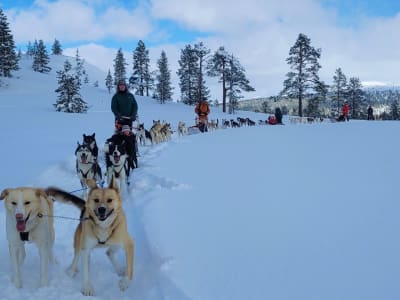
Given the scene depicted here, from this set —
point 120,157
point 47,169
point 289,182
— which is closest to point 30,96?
point 47,169

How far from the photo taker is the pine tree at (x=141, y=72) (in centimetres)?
5984

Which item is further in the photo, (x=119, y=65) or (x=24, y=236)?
(x=119, y=65)

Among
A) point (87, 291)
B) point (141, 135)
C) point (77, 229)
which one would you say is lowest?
point (87, 291)

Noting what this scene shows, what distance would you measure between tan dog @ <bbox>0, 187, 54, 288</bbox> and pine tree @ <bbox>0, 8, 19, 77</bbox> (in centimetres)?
4744

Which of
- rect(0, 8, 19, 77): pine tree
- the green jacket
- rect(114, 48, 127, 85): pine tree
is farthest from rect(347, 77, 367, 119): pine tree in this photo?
the green jacket

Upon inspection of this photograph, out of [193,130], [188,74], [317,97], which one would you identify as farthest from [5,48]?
[317,97]

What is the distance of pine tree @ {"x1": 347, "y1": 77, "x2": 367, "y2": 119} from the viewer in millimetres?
54406

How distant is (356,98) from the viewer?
55.4 meters

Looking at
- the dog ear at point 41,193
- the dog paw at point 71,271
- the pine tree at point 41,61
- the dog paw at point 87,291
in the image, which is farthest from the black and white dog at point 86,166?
the pine tree at point 41,61

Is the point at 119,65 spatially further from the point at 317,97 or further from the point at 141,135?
the point at 141,135

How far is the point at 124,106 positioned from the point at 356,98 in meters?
53.4

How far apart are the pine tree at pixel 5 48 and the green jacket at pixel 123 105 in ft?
140

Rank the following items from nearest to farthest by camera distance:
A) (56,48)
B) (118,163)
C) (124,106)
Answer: (118,163) → (124,106) → (56,48)

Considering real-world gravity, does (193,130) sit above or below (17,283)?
above
